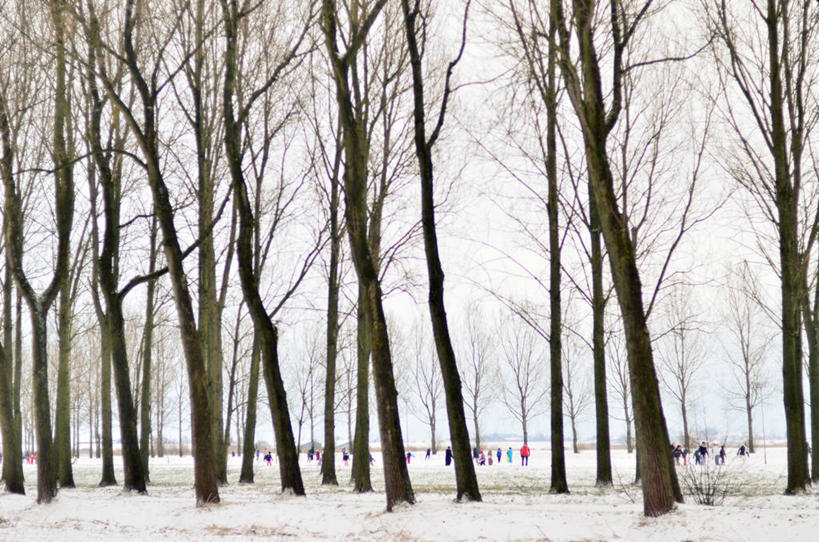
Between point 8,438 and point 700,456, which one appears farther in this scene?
point 8,438

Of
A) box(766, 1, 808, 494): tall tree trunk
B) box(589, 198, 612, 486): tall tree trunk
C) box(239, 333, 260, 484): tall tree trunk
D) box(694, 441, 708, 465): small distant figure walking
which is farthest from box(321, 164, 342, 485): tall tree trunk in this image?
box(766, 1, 808, 494): tall tree trunk

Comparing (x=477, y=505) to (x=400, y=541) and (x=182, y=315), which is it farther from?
(x=182, y=315)

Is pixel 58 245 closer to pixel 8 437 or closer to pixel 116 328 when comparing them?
pixel 116 328

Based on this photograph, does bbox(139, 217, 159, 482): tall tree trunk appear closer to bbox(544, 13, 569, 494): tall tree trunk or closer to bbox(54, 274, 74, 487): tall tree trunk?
bbox(54, 274, 74, 487): tall tree trunk

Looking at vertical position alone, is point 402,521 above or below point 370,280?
below

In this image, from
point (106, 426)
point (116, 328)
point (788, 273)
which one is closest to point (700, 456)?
point (788, 273)

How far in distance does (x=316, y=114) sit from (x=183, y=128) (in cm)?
367

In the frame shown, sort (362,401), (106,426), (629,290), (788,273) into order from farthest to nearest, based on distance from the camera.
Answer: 1. (106,426)
2. (362,401)
3. (788,273)
4. (629,290)

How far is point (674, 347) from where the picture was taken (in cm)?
4528

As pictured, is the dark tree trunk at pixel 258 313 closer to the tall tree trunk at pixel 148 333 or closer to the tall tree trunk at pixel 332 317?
the tall tree trunk at pixel 332 317

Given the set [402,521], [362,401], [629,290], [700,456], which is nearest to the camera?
[629,290]

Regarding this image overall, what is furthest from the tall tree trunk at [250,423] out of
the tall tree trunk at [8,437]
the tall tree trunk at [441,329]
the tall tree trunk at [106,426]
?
the tall tree trunk at [441,329]

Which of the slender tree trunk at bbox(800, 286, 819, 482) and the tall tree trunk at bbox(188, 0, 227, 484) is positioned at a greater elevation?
the tall tree trunk at bbox(188, 0, 227, 484)

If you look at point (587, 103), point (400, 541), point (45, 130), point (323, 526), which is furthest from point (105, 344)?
point (587, 103)
